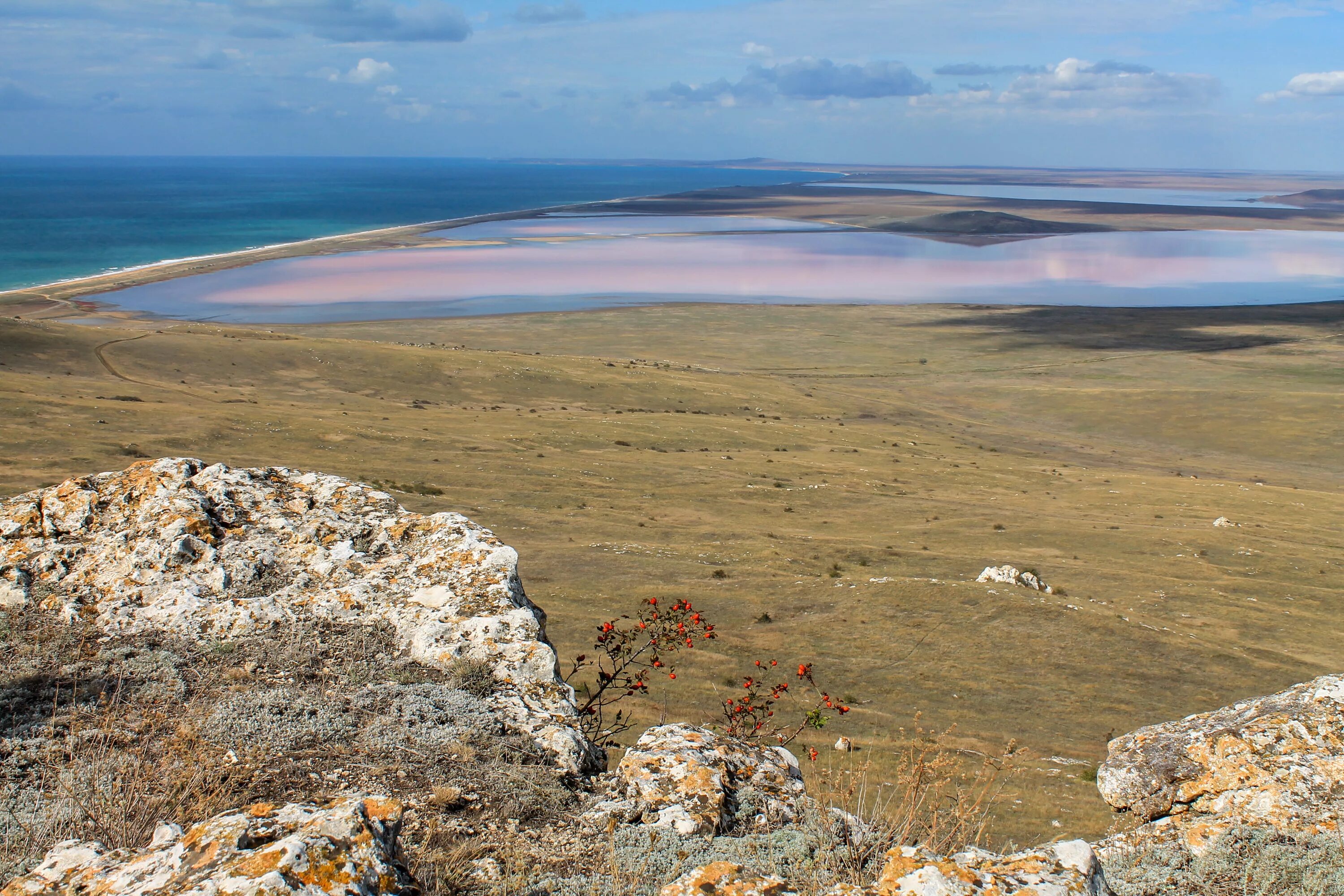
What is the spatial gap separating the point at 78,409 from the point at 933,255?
145 metres

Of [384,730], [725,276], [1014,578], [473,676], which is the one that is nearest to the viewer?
[384,730]

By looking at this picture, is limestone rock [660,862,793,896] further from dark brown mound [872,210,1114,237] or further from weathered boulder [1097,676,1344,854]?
dark brown mound [872,210,1114,237]

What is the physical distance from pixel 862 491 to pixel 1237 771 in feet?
81.6

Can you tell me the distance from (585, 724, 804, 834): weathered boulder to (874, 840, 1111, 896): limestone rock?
3.71 ft

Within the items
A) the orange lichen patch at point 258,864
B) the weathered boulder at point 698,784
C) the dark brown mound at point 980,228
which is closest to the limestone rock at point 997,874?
the weathered boulder at point 698,784

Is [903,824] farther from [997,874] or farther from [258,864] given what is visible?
[258,864]

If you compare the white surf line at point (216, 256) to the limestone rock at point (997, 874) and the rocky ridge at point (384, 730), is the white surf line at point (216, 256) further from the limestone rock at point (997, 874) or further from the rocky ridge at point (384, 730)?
the limestone rock at point (997, 874)

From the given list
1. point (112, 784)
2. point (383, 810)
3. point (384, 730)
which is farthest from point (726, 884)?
point (112, 784)

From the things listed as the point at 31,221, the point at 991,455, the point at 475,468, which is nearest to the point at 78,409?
the point at 475,468

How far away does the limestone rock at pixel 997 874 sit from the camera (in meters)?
4.02

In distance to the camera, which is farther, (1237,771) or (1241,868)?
(1237,771)

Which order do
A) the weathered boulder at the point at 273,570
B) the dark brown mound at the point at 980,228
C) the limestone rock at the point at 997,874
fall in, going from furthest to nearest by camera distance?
1. the dark brown mound at the point at 980,228
2. the weathered boulder at the point at 273,570
3. the limestone rock at the point at 997,874

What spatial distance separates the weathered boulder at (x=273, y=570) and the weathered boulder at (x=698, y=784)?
56 centimetres

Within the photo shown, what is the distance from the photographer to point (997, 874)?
13.6ft
